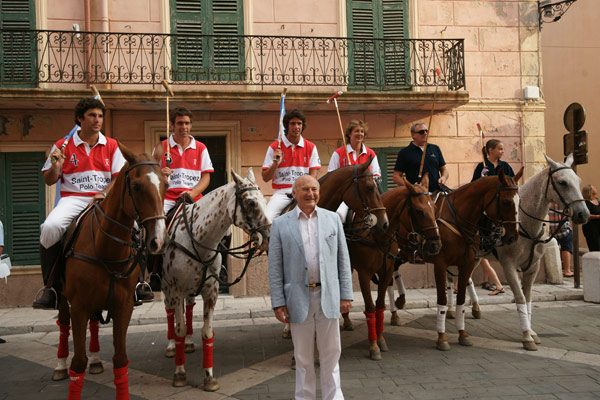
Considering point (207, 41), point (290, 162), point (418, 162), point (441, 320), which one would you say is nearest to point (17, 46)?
point (207, 41)

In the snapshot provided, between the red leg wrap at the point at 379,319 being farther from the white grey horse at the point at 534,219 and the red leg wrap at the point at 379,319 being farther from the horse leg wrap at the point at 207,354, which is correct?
the horse leg wrap at the point at 207,354

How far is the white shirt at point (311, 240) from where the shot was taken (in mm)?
3703

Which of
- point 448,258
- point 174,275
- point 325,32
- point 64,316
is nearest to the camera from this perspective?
point 174,275

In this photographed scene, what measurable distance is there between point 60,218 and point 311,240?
8.07 feet

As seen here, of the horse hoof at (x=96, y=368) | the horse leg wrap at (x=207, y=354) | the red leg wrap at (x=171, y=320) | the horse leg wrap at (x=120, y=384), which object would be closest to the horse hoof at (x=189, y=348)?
the red leg wrap at (x=171, y=320)

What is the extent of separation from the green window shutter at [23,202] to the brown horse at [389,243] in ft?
24.9

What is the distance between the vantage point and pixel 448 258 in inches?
248

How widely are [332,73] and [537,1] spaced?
530 centimetres

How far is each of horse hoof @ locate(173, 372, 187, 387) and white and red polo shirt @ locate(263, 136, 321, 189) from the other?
261cm

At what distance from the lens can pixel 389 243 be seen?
19.3 ft

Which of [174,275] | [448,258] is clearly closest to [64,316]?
[174,275]

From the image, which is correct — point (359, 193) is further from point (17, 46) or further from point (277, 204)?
point (17, 46)

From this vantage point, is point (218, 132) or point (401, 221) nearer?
point (401, 221)

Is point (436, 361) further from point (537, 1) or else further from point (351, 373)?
point (537, 1)
